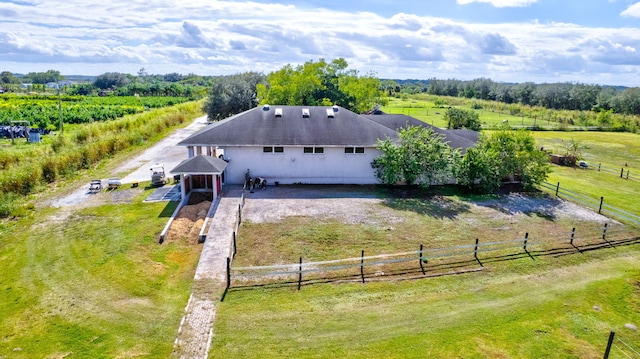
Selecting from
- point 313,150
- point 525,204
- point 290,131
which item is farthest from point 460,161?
point 290,131

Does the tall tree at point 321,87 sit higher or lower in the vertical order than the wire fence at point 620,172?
higher

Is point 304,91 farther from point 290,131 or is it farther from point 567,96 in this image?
point 567,96

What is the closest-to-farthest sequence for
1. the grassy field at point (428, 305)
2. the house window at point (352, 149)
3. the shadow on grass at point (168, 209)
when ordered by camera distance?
1. the grassy field at point (428, 305)
2. the shadow on grass at point (168, 209)
3. the house window at point (352, 149)

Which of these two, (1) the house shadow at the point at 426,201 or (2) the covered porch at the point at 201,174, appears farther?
(2) the covered porch at the point at 201,174

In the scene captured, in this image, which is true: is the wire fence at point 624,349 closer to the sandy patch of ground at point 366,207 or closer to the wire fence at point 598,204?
the sandy patch of ground at point 366,207

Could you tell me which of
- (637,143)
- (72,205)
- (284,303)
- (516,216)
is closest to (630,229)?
(516,216)

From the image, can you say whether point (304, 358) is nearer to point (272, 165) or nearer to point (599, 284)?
point (599, 284)

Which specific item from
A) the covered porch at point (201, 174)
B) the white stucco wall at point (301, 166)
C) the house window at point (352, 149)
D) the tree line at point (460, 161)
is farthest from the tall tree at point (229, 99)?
the tree line at point (460, 161)
